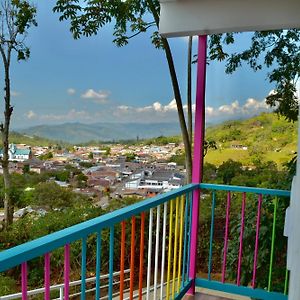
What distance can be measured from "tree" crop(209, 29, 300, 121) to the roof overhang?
1173 mm

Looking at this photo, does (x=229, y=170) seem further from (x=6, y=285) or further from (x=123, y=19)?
(x=6, y=285)

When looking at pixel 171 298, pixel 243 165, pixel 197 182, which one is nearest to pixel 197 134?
pixel 197 182

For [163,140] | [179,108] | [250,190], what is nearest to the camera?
[250,190]

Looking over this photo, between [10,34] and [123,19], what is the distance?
1791 mm

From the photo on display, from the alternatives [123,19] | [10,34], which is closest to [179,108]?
[123,19]

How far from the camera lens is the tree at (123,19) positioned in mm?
4613

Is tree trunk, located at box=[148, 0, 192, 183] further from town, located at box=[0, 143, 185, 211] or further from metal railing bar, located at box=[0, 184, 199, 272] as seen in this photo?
metal railing bar, located at box=[0, 184, 199, 272]

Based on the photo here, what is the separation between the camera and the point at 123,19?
188 inches

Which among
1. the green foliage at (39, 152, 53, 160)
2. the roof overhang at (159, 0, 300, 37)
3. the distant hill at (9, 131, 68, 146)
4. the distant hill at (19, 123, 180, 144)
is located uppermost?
the roof overhang at (159, 0, 300, 37)

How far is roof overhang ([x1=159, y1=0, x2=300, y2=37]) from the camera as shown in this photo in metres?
2.18

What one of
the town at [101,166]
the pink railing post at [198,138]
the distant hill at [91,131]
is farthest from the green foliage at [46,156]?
the pink railing post at [198,138]

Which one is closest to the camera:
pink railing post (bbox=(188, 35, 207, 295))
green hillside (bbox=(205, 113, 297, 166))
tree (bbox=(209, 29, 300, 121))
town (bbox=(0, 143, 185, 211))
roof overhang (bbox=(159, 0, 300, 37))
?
roof overhang (bbox=(159, 0, 300, 37))

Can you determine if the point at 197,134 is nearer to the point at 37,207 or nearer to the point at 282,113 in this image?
the point at 282,113

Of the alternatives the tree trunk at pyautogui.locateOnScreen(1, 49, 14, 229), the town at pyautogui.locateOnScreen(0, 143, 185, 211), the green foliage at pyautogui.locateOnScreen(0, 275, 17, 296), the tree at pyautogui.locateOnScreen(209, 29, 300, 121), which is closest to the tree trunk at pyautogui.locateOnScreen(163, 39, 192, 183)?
the town at pyautogui.locateOnScreen(0, 143, 185, 211)
